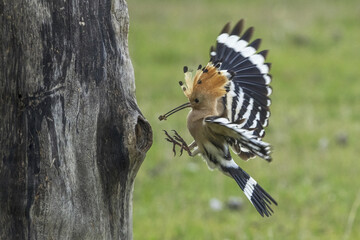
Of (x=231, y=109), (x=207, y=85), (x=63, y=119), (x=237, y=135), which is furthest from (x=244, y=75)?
(x=63, y=119)

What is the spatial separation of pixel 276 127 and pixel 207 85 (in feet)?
15.9

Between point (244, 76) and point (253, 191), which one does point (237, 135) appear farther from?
point (244, 76)

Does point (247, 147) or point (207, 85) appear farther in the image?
point (207, 85)

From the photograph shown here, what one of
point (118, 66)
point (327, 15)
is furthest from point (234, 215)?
point (327, 15)

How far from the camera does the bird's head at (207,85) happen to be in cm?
288

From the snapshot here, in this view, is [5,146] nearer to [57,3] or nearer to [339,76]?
[57,3]

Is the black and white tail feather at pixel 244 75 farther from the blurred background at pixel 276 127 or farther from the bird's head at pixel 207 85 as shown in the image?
the blurred background at pixel 276 127

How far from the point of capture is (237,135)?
278 cm

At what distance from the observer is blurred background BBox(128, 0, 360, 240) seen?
545 cm

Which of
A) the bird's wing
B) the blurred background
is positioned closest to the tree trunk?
the bird's wing

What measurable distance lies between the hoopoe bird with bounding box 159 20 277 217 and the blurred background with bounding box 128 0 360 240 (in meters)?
2.04

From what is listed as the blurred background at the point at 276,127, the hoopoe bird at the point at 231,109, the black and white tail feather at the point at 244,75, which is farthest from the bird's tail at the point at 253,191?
the blurred background at the point at 276,127

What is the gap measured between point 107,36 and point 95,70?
13 centimetres

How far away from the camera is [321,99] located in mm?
8672
